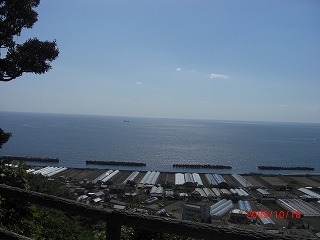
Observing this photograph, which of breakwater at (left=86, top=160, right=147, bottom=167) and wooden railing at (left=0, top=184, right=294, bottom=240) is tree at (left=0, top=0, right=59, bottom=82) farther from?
breakwater at (left=86, top=160, right=147, bottom=167)

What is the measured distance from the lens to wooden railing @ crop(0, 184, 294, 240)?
119 centimetres

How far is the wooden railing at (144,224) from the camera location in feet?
3.92

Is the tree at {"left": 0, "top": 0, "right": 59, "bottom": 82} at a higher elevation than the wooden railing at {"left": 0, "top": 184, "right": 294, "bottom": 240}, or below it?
higher

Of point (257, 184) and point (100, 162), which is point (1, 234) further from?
point (100, 162)

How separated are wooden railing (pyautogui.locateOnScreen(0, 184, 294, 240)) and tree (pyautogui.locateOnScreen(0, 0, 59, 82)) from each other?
3.32m

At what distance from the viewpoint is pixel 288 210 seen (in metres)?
20.8

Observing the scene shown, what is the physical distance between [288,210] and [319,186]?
1382 centimetres

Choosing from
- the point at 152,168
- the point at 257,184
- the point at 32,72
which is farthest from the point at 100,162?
the point at 32,72
